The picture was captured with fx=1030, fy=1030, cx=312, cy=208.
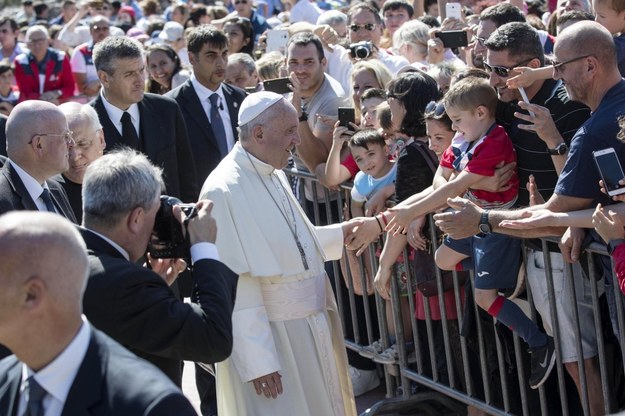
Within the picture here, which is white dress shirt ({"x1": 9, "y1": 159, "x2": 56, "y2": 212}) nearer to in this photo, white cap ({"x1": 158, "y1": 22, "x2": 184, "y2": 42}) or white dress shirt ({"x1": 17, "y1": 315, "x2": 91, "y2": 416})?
white dress shirt ({"x1": 17, "y1": 315, "x2": 91, "y2": 416})

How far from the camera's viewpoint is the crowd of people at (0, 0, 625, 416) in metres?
2.66

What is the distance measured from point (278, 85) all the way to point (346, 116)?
871mm

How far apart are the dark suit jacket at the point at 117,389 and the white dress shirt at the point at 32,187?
238 cm

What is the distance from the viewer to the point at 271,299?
16.7 feet

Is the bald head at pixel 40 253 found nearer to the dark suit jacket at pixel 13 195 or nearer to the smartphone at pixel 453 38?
the dark suit jacket at pixel 13 195

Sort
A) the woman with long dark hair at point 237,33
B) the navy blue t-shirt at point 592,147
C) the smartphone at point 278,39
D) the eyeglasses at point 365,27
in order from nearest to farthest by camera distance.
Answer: the navy blue t-shirt at point 592,147
the eyeglasses at point 365,27
the smartphone at point 278,39
the woman with long dark hair at point 237,33

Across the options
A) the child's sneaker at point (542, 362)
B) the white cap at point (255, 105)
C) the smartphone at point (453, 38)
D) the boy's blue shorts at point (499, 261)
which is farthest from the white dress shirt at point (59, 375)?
the smartphone at point (453, 38)

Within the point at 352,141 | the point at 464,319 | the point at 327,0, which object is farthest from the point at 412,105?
the point at 327,0

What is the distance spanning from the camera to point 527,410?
17.6 ft

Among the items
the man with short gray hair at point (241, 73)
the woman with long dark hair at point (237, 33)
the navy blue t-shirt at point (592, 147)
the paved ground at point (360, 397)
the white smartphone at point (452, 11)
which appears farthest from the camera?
the woman with long dark hair at point (237, 33)

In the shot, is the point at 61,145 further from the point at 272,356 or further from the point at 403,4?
the point at 403,4

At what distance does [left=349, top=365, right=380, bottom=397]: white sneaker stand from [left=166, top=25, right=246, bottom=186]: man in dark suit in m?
1.73

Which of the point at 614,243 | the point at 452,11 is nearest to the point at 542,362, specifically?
the point at 614,243

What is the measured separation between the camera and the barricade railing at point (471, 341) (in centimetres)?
491
